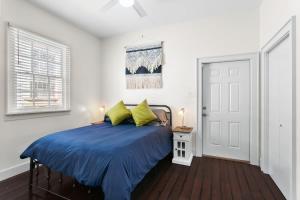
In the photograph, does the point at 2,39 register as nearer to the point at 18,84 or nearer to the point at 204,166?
the point at 18,84

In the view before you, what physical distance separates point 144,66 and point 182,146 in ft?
6.89

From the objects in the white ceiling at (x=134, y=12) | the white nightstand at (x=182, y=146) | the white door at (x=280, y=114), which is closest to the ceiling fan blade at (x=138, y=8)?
the white ceiling at (x=134, y=12)

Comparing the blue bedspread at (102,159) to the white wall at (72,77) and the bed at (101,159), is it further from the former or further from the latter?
the white wall at (72,77)

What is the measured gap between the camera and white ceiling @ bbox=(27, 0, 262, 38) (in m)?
2.82

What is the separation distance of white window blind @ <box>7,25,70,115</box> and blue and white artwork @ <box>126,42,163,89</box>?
1.44 meters

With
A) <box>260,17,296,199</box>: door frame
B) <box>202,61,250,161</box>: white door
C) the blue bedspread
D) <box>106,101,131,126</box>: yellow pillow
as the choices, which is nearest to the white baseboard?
the blue bedspread

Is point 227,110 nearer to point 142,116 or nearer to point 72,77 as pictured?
point 142,116

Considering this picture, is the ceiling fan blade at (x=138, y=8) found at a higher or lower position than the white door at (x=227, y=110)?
higher

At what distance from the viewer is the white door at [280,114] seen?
6.27ft

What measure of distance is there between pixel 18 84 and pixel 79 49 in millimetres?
1611

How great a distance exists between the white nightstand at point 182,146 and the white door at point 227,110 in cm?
62

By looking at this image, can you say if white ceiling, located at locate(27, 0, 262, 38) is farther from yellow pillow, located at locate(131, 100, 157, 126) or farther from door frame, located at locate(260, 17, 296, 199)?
yellow pillow, located at locate(131, 100, 157, 126)

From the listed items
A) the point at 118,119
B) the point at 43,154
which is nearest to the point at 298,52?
the point at 118,119

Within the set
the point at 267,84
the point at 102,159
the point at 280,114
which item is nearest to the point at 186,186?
the point at 102,159
